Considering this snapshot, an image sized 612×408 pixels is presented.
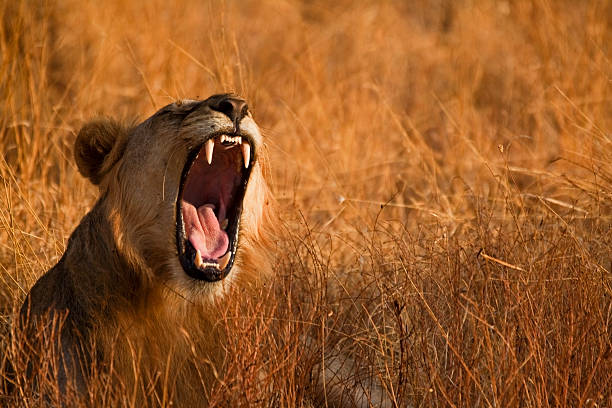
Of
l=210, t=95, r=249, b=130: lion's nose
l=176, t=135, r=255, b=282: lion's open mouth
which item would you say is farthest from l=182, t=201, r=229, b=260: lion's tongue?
l=210, t=95, r=249, b=130: lion's nose

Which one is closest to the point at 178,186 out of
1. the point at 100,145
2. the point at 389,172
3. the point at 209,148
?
the point at 209,148

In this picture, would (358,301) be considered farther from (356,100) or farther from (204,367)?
(356,100)

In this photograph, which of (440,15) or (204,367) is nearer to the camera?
(204,367)

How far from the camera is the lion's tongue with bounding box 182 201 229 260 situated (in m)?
3.27

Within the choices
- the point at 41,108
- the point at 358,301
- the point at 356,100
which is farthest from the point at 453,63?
the point at 358,301

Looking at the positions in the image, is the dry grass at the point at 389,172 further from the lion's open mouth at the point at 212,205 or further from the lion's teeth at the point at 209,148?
the lion's teeth at the point at 209,148

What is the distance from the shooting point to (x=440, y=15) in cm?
1011

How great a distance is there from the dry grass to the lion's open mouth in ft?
0.67

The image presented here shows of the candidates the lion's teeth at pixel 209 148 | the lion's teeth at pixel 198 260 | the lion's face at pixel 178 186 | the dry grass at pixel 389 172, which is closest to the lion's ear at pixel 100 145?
the lion's face at pixel 178 186

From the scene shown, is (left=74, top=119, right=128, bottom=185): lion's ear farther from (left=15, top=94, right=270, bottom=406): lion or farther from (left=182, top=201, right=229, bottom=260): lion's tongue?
(left=182, top=201, right=229, bottom=260): lion's tongue

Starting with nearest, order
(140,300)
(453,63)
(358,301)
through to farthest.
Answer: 1. (140,300)
2. (358,301)
3. (453,63)

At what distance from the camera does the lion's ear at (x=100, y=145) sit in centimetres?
342

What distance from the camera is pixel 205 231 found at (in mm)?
3373

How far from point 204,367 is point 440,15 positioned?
7.53 metres
